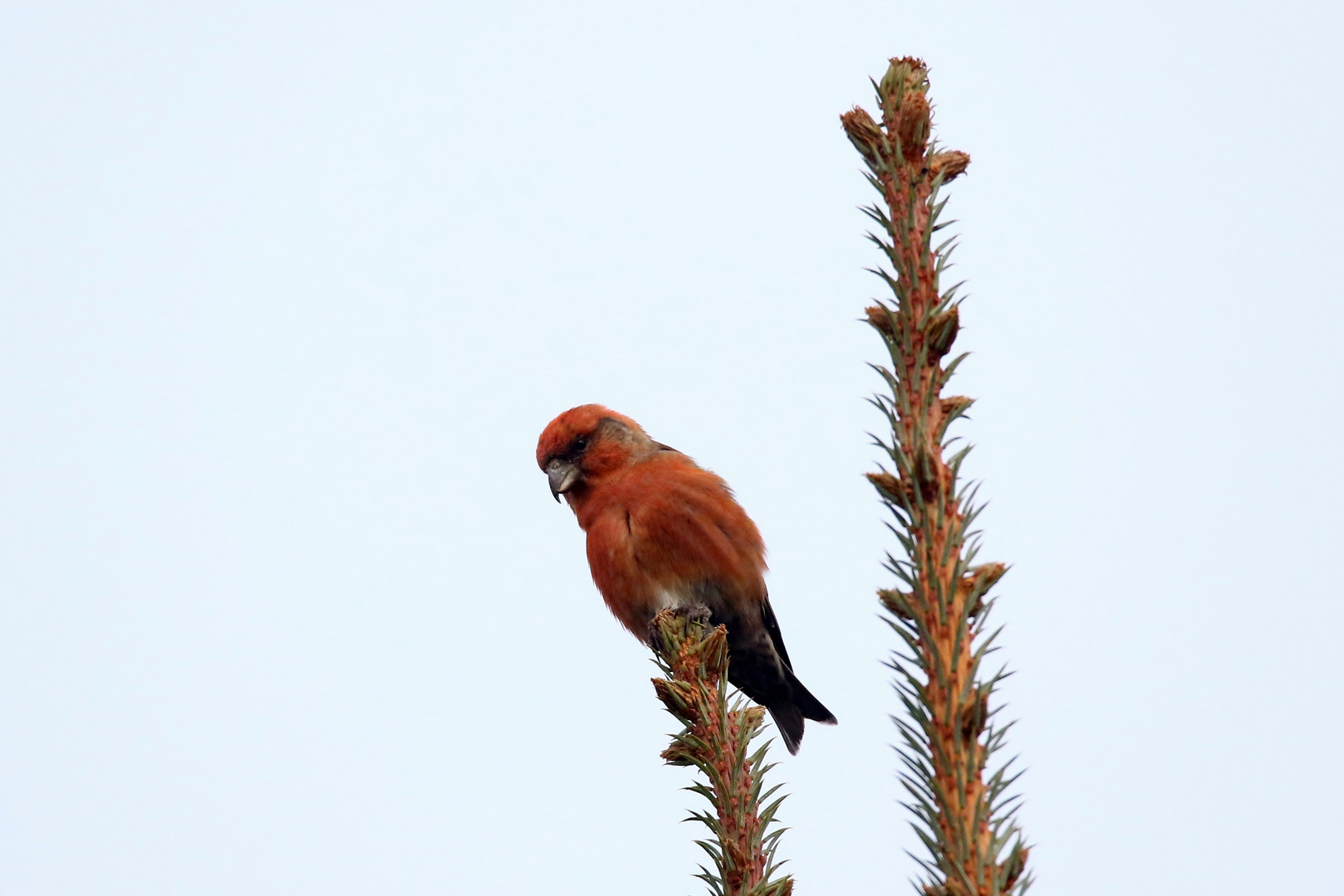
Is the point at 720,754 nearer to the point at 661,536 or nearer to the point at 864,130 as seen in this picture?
the point at 864,130

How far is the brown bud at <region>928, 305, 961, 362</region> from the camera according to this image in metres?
1.85

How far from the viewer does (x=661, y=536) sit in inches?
199

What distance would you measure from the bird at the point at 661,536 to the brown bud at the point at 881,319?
10.3ft

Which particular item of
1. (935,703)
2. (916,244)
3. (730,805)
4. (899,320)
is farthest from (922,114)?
(730,805)

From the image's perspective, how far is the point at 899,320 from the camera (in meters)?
1.91

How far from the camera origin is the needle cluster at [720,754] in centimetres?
215

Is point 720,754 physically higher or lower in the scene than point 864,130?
lower

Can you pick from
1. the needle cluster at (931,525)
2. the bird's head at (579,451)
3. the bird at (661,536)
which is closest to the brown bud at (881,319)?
the needle cluster at (931,525)

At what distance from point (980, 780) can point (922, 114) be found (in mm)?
1104

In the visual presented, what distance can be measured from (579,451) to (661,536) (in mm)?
699

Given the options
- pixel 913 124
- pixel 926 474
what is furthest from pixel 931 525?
pixel 913 124

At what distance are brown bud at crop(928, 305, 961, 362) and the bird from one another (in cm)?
318

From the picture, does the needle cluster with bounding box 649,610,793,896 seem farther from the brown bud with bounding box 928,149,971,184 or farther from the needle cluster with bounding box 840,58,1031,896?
the brown bud with bounding box 928,149,971,184

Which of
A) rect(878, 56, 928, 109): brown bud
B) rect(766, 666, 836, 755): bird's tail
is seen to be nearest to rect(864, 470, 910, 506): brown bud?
rect(878, 56, 928, 109): brown bud
